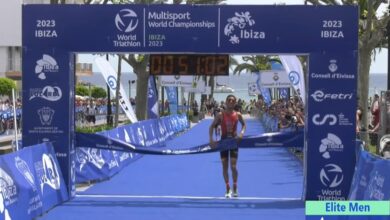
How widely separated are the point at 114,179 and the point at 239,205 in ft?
16.4

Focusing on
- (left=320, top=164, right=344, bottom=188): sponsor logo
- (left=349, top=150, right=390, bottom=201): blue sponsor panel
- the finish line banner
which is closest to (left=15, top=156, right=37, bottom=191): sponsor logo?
the finish line banner

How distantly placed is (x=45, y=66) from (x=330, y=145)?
5.77 metres

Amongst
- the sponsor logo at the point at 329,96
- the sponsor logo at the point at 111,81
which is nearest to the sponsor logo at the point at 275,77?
the sponsor logo at the point at 111,81

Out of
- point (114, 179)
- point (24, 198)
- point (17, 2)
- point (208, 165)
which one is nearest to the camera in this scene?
point (24, 198)

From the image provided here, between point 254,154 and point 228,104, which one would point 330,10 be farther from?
point 254,154

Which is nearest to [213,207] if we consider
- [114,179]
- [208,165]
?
[114,179]

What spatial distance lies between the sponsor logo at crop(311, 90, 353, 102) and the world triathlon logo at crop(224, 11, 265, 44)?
4.95 feet

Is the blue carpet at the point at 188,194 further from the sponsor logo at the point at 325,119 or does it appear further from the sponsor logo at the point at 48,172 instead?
the sponsor logo at the point at 325,119

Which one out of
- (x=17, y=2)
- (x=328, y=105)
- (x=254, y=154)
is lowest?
(x=254, y=154)

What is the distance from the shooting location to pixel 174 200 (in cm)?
1470

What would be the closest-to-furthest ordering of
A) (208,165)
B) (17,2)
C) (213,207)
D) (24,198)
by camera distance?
1. (24,198)
2. (213,207)
3. (208,165)
4. (17,2)

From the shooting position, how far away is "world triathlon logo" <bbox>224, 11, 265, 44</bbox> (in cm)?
1452

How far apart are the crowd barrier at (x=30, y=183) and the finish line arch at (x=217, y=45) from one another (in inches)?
30.8

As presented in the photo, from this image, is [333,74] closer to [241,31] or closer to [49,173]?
[241,31]
